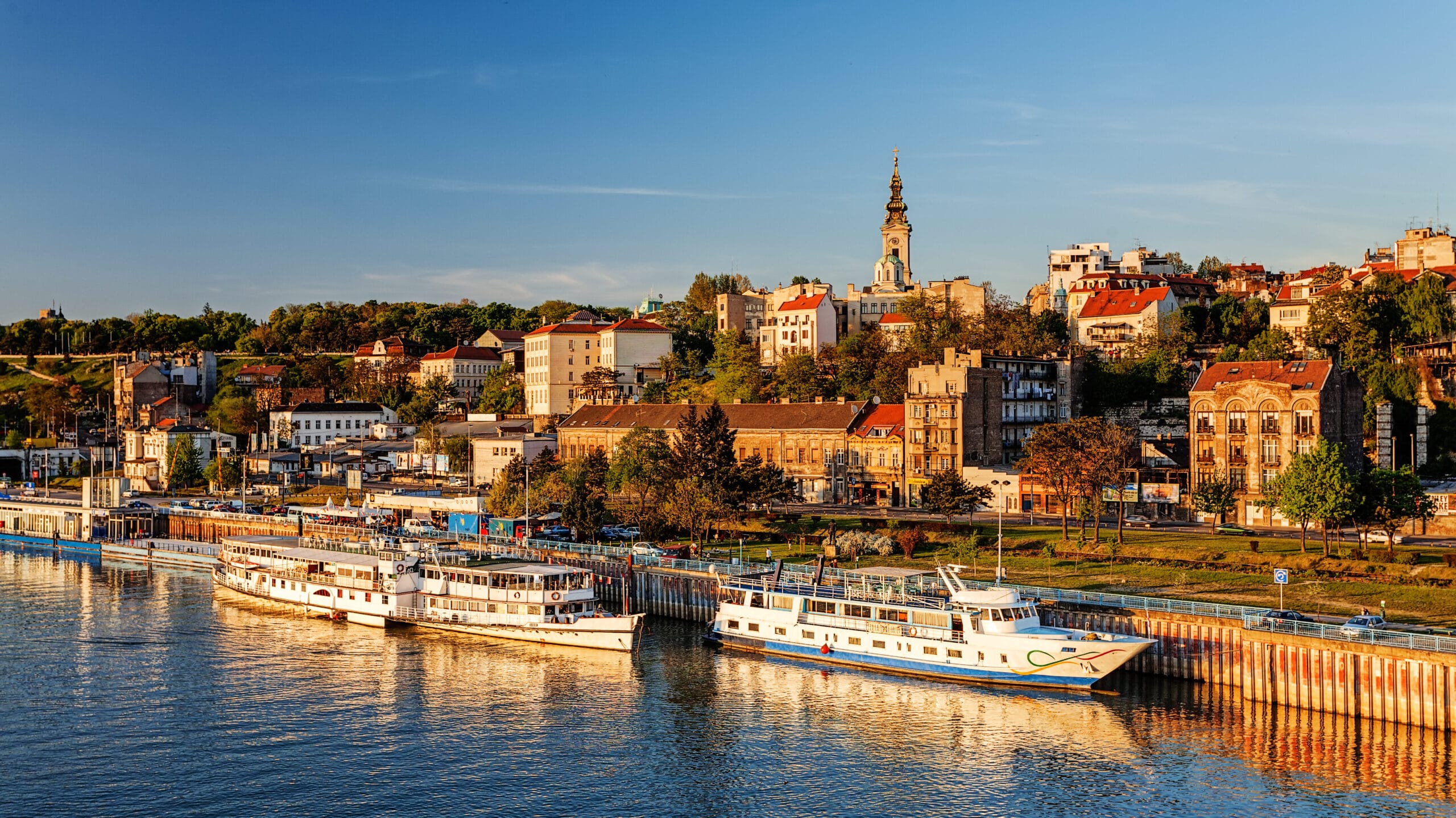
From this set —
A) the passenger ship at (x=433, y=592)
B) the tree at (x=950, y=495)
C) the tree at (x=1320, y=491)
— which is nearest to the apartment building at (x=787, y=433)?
the tree at (x=950, y=495)

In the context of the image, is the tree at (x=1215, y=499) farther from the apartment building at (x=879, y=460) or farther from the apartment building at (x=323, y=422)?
the apartment building at (x=323, y=422)

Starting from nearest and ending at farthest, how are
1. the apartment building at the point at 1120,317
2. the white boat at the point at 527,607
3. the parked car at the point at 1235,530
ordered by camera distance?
the white boat at the point at 527,607, the parked car at the point at 1235,530, the apartment building at the point at 1120,317

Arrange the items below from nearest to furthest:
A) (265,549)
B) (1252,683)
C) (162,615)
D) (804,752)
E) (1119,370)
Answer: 1. (804,752)
2. (1252,683)
3. (162,615)
4. (265,549)
5. (1119,370)

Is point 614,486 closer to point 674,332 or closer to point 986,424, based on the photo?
point 986,424

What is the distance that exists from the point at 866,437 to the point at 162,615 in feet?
190

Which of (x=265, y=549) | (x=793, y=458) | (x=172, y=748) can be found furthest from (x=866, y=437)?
(x=172, y=748)

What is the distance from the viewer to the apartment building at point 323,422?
17325 centimetres

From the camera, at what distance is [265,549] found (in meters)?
84.6

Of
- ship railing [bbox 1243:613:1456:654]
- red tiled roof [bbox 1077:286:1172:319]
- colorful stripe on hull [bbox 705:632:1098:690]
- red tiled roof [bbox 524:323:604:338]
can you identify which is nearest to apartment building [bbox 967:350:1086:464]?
red tiled roof [bbox 1077:286:1172:319]

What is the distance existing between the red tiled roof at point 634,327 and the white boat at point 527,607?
3780 inches

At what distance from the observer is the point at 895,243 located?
620ft

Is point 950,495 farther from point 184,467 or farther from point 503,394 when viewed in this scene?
point 184,467

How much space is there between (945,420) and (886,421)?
6.76 metres

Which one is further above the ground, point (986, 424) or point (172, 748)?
point (986, 424)
